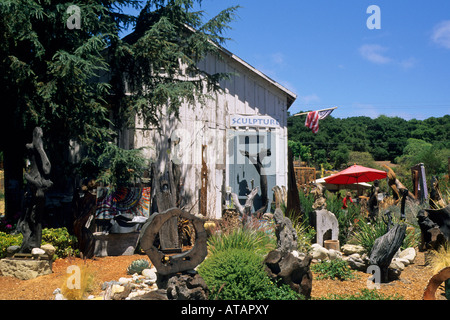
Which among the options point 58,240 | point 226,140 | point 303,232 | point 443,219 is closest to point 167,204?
point 58,240

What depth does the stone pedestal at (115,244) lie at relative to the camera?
30.7 ft

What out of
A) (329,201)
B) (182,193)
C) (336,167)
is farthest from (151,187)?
(336,167)

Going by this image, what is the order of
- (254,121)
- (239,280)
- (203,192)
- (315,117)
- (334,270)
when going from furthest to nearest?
(315,117) < (254,121) < (203,192) < (334,270) < (239,280)

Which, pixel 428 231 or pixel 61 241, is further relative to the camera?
pixel 61 241

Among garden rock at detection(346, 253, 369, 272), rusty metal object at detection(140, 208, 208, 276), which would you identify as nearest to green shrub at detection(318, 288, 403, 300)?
garden rock at detection(346, 253, 369, 272)

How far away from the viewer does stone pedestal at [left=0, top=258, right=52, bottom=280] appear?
726 cm

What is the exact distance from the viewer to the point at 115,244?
9.46 meters

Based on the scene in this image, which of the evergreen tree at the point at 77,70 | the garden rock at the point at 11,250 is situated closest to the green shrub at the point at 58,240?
the garden rock at the point at 11,250

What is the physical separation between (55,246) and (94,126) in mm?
3158

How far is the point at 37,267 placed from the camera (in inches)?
290

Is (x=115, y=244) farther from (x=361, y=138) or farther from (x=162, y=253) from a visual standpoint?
(x=361, y=138)

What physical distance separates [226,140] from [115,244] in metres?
5.57

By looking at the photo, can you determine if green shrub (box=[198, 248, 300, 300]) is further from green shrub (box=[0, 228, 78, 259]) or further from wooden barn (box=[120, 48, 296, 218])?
wooden barn (box=[120, 48, 296, 218])

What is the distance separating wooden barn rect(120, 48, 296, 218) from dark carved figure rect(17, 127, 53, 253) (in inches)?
165
